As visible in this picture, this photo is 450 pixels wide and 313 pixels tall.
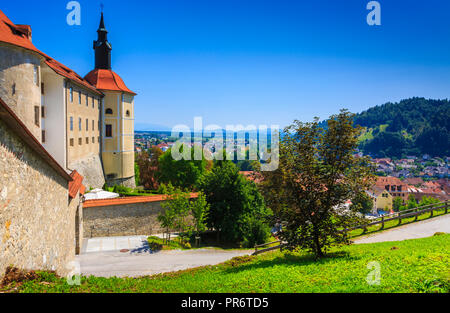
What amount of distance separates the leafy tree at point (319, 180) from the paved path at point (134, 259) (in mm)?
6505

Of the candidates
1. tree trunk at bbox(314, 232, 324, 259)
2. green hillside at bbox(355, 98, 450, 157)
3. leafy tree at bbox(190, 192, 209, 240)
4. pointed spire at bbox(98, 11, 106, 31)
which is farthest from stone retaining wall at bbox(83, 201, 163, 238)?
green hillside at bbox(355, 98, 450, 157)

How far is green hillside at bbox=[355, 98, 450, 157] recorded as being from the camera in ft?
497

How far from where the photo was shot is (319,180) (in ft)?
38.1

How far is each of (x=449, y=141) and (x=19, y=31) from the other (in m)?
178

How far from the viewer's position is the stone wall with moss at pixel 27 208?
20.4 feet

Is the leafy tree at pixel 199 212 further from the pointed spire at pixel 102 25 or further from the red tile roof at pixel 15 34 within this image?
the pointed spire at pixel 102 25

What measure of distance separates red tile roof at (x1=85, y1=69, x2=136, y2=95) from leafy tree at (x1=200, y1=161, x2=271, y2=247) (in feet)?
64.0

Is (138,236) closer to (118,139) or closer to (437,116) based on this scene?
(118,139)

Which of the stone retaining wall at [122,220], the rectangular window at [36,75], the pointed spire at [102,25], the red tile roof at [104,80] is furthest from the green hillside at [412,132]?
the rectangular window at [36,75]

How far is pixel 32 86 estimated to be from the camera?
19.9m

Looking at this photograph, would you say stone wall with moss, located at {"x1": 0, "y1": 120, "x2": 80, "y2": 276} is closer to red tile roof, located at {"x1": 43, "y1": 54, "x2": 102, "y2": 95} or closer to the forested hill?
red tile roof, located at {"x1": 43, "y1": 54, "x2": 102, "y2": 95}

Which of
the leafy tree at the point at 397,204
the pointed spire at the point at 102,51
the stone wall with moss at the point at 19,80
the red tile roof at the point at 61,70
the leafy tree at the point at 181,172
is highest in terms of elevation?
the pointed spire at the point at 102,51
